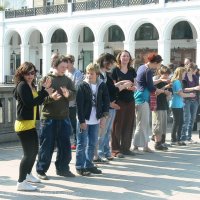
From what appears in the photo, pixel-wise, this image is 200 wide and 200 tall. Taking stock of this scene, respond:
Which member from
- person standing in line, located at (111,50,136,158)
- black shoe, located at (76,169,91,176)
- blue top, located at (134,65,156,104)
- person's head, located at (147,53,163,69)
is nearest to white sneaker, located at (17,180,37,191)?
black shoe, located at (76,169,91,176)

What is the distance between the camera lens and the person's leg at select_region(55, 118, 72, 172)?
686 cm

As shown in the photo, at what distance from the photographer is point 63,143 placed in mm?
6922

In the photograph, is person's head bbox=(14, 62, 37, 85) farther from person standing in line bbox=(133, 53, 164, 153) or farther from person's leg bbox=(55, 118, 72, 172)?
person standing in line bbox=(133, 53, 164, 153)

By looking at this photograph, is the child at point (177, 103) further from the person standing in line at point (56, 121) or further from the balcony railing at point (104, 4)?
the balcony railing at point (104, 4)

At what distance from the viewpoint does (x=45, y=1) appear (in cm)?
4341

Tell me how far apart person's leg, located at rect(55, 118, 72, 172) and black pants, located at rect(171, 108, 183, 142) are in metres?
3.71

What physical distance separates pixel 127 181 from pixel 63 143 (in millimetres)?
1142

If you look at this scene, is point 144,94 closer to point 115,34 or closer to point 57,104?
point 57,104

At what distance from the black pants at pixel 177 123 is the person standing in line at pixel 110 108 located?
219 centimetres

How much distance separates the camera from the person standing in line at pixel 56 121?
676 cm

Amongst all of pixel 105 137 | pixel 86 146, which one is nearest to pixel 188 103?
pixel 105 137

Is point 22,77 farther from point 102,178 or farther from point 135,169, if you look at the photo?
point 135,169

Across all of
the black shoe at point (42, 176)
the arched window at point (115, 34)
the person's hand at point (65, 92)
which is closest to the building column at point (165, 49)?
the arched window at point (115, 34)

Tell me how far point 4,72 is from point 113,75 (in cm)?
3645
